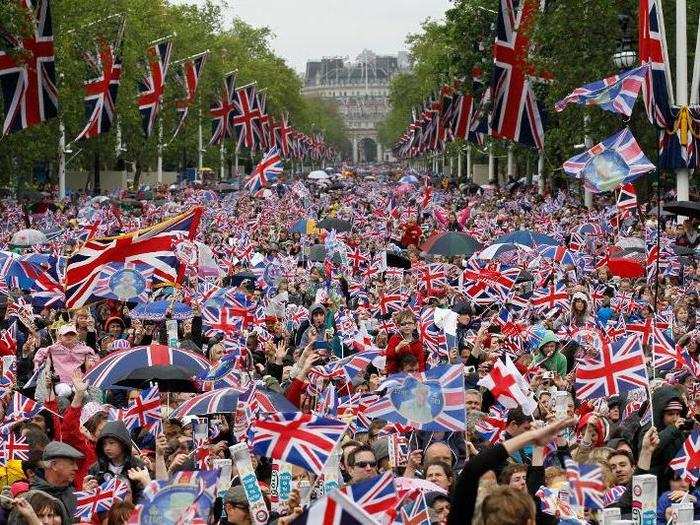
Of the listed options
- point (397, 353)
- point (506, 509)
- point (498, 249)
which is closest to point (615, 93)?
point (498, 249)

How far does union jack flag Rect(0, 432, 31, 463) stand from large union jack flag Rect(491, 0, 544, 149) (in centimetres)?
2594

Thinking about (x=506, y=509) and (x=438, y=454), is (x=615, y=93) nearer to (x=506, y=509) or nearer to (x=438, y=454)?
(x=438, y=454)

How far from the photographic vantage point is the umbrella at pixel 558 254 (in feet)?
78.9

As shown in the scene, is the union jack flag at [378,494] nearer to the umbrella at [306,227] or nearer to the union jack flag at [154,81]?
the umbrella at [306,227]

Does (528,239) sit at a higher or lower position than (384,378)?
lower

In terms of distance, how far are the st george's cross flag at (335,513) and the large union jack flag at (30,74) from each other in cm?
2814

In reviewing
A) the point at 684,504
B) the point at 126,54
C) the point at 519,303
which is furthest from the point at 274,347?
the point at 126,54

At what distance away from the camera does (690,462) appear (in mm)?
9742

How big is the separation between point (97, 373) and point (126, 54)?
4978 centimetres

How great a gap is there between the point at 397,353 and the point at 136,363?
204cm

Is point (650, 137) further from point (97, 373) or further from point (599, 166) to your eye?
point (97, 373)

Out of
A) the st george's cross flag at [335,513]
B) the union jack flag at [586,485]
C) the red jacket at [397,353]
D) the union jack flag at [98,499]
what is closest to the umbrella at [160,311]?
the red jacket at [397,353]

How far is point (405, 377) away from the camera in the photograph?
37.3 ft

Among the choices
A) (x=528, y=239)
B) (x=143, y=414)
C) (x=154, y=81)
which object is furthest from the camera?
(x=154, y=81)
